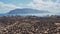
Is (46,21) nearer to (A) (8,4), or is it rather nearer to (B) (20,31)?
(B) (20,31)

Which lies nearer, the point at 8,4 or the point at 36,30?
the point at 36,30

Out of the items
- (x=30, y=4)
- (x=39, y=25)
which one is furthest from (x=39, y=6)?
(x=39, y=25)

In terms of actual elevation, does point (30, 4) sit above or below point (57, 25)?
above

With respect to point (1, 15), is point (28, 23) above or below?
below

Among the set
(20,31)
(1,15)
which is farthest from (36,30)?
(1,15)

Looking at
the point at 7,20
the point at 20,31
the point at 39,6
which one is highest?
the point at 39,6

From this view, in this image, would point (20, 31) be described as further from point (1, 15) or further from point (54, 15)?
point (54, 15)
